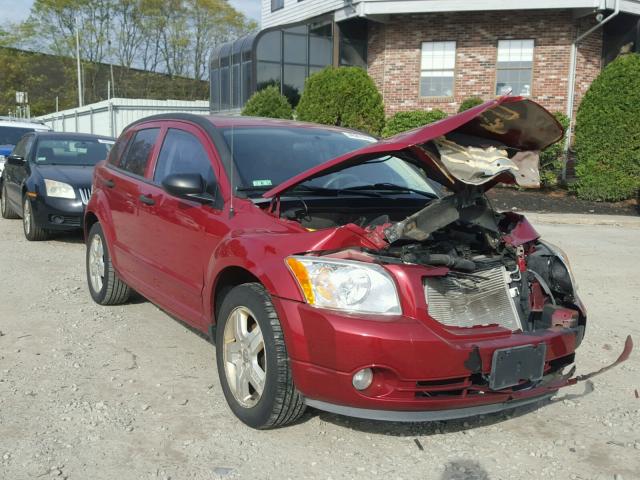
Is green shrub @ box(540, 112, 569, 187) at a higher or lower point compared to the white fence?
lower

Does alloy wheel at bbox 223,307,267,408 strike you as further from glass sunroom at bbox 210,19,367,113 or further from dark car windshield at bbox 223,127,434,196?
glass sunroom at bbox 210,19,367,113

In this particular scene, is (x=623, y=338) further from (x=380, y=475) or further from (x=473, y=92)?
(x=473, y=92)

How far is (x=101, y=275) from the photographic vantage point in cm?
570

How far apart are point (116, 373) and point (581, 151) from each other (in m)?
14.2

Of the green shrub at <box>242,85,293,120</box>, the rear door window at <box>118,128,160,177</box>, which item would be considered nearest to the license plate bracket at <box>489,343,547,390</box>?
the rear door window at <box>118,128,160,177</box>

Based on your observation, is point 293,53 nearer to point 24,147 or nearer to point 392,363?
point 24,147

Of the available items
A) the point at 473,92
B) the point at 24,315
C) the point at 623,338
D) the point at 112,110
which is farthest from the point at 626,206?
the point at 112,110

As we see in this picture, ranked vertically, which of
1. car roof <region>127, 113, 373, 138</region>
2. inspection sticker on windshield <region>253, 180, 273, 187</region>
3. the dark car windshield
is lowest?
inspection sticker on windshield <region>253, 180, 273, 187</region>

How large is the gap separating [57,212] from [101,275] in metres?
3.42

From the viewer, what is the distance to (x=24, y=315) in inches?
213

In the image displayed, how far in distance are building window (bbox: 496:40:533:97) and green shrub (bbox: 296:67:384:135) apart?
4674 mm

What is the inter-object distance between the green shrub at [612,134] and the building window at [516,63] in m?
5.04

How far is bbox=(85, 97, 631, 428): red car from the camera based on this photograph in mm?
2887

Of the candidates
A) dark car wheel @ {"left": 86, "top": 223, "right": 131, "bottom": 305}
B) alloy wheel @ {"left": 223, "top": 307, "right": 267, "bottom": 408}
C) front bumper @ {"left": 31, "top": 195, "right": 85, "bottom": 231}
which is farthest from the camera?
front bumper @ {"left": 31, "top": 195, "right": 85, "bottom": 231}
